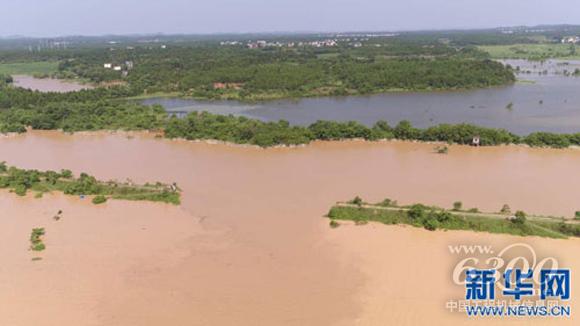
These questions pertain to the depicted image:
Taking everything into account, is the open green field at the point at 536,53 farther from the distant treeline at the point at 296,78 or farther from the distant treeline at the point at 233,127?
the distant treeline at the point at 233,127

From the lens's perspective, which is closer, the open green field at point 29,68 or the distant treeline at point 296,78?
the distant treeline at point 296,78

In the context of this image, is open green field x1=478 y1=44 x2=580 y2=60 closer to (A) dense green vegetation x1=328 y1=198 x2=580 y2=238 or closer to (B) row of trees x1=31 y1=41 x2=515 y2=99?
(B) row of trees x1=31 y1=41 x2=515 y2=99

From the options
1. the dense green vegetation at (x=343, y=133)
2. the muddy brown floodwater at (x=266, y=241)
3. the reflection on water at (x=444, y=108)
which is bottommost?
the muddy brown floodwater at (x=266, y=241)

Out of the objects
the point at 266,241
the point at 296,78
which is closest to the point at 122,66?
the point at 296,78

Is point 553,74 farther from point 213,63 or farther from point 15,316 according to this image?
point 15,316

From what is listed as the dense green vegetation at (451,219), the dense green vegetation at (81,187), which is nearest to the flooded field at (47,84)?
the dense green vegetation at (81,187)
